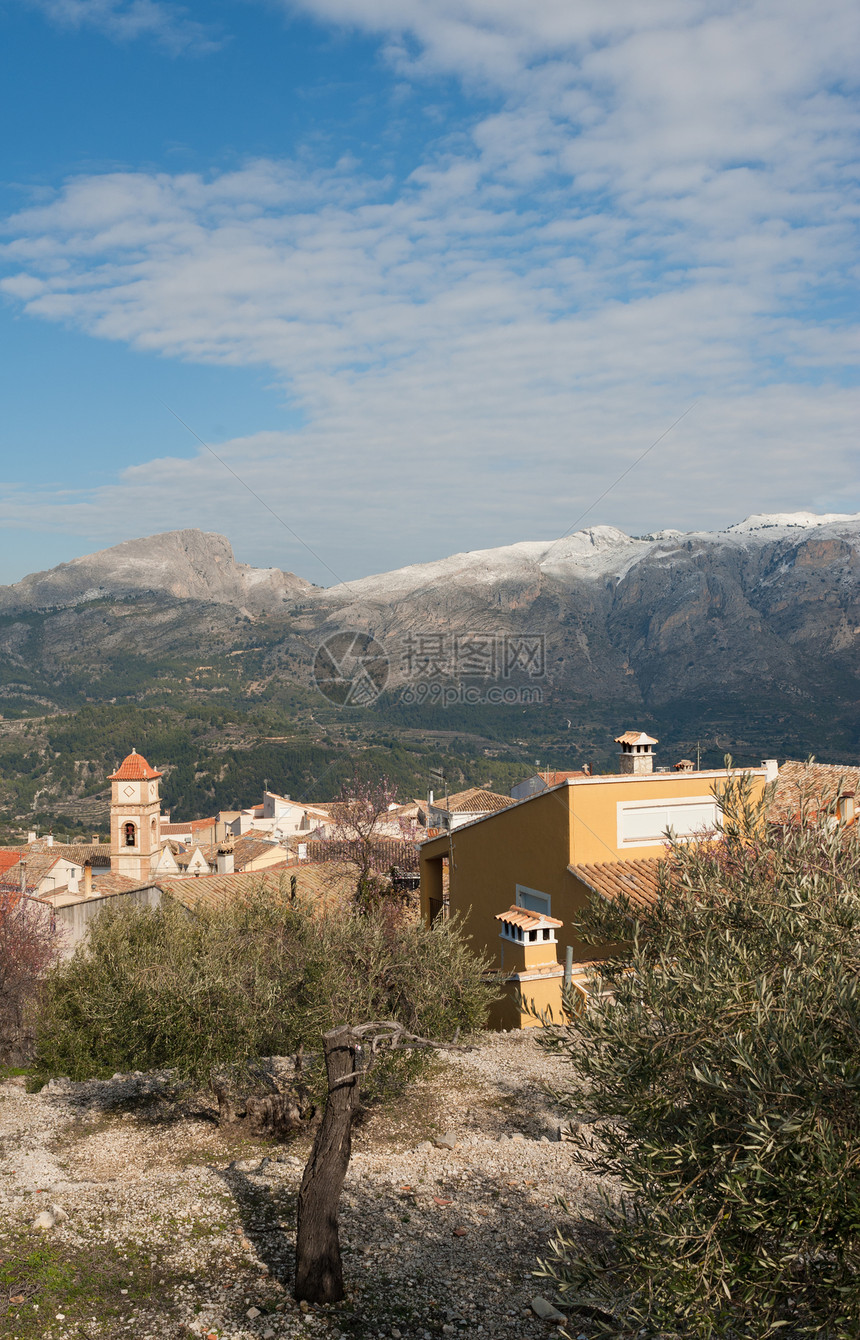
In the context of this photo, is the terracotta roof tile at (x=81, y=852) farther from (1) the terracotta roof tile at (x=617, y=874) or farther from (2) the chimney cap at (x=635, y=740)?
(1) the terracotta roof tile at (x=617, y=874)

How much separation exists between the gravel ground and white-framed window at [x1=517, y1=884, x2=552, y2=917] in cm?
440

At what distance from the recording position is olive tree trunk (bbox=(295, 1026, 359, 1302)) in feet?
18.7

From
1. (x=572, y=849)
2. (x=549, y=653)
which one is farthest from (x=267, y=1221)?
(x=549, y=653)

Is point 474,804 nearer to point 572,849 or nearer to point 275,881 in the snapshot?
point 275,881

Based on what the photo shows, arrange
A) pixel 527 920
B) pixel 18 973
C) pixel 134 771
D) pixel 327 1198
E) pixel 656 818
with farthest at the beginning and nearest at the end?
1. pixel 134 771
2. pixel 18 973
3. pixel 656 818
4. pixel 527 920
5. pixel 327 1198

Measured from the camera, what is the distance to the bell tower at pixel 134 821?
4662cm

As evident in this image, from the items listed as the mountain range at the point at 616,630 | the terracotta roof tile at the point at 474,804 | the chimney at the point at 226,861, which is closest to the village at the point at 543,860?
the terracotta roof tile at the point at 474,804

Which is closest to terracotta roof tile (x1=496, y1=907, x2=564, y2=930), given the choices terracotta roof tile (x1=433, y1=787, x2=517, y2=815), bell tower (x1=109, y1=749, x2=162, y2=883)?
terracotta roof tile (x1=433, y1=787, x2=517, y2=815)

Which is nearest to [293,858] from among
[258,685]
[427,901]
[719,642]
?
[427,901]

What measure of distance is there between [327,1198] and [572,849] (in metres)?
8.95

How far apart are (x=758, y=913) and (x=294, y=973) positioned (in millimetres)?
6750

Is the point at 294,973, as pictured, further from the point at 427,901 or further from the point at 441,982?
the point at 427,901

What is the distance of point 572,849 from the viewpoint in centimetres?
1414

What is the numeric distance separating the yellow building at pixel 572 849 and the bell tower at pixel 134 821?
114 ft
